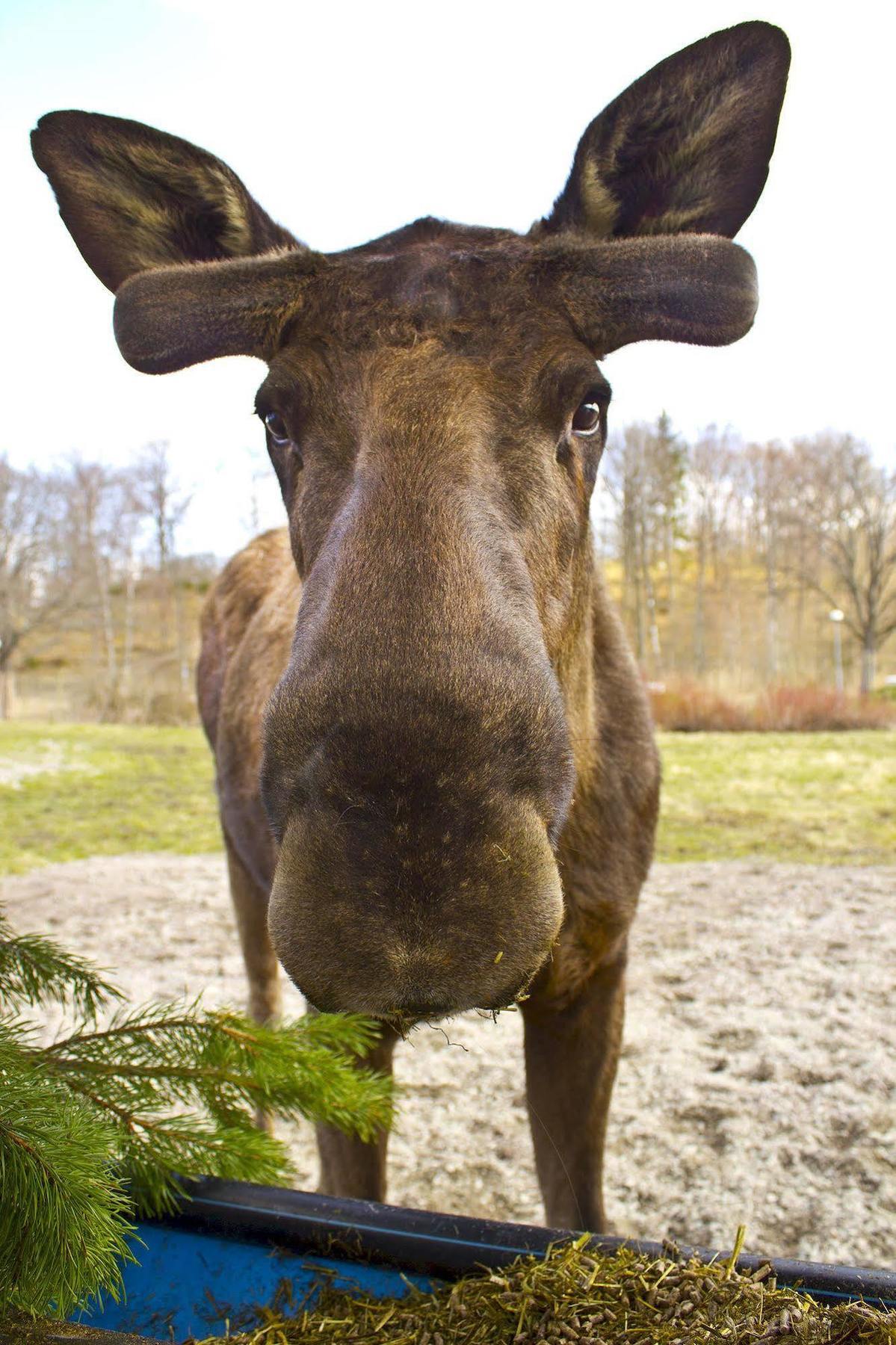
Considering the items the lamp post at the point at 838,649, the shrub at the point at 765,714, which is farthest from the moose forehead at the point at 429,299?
the lamp post at the point at 838,649

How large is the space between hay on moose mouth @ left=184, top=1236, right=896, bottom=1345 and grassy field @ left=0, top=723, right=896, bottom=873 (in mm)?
8560

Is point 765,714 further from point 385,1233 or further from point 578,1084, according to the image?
point 385,1233

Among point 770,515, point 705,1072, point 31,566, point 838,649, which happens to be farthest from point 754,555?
point 705,1072

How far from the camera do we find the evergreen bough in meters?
1.45

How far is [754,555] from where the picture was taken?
4969 cm

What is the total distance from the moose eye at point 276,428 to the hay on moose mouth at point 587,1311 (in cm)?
205

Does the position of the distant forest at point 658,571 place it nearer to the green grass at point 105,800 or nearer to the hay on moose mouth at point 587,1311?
the green grass at point 105,800

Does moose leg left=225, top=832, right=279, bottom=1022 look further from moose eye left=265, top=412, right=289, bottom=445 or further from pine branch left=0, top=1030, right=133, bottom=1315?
pine branch left=0, top=1030, right=133, bottom=1315

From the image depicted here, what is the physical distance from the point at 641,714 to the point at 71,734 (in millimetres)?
17962

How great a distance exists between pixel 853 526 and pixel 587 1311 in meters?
47.1

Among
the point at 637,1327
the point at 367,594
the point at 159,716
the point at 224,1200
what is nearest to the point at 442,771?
the point at 367,594

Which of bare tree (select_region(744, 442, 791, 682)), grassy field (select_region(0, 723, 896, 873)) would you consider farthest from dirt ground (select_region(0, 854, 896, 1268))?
bare tree (select_region(744, 442, 791, 682))

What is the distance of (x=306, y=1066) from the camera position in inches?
85.8

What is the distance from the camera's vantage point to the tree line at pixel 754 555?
4247 cm
